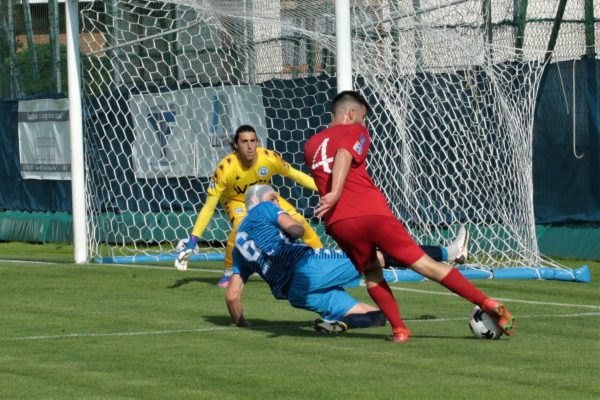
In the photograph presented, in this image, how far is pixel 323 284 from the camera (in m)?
11.2

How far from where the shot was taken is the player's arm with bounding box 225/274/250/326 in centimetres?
1166

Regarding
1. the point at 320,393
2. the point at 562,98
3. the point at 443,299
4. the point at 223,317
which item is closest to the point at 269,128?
the point at 562,98

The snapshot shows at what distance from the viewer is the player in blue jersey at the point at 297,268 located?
442 inches

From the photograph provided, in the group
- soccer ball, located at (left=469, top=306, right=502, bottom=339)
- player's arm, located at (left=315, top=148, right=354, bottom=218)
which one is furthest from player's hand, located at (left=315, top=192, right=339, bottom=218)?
soccer ball, located at (left=469, top=306, right=502, bottom=339)

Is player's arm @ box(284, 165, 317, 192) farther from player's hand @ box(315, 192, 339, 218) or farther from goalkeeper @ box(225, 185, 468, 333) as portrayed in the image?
player's hand @ box(315, 192, 339, 218)

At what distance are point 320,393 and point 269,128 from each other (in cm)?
1339

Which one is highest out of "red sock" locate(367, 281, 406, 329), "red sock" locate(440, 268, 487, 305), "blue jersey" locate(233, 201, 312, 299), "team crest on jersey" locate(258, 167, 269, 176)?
"team crest on jersey" locate(258, 167, 269, 176)

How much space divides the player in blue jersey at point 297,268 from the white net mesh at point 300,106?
6.38 meters

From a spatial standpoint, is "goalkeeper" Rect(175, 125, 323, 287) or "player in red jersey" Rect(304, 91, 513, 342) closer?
"player in red jersey" Rect(304, 91, 513, 342)

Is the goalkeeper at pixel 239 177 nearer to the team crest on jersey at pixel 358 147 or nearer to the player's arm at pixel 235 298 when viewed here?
the player's arm at pixel 235 298

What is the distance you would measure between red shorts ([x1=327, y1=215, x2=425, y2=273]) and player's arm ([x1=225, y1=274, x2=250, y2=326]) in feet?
4.91

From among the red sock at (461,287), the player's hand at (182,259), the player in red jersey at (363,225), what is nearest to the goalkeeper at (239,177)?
the player's hand at (182,259)

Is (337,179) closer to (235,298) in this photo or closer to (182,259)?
(235,298)

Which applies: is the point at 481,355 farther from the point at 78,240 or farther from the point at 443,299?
the point at 78,240
